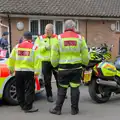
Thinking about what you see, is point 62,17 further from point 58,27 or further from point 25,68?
point 25,68

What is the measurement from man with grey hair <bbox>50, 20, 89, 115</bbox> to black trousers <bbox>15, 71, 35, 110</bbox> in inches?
23.5

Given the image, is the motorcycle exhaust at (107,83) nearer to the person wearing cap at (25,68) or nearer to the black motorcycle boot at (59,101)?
the black motorcycle boot at (59,101)

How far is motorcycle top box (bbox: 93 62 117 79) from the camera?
732 cm

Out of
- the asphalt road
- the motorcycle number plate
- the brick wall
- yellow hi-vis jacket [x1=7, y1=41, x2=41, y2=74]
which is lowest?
the asphalt road

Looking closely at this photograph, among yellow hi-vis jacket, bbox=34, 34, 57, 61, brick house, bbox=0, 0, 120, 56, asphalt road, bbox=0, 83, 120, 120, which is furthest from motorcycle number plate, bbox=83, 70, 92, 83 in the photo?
brick house, bbox=0, 0, 120, 56

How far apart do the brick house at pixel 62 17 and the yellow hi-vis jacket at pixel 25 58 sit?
10.1m

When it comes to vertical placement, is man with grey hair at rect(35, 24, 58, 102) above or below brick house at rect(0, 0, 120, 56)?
below

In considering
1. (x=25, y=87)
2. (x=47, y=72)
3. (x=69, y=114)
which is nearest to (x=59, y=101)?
(x=69, y=114)

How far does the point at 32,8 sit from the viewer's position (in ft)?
58.5

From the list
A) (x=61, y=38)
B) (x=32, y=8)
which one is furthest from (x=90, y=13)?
(x=61, y=38)

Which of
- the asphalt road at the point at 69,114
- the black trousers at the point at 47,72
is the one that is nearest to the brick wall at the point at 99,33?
the black trousers at the point at 47,72

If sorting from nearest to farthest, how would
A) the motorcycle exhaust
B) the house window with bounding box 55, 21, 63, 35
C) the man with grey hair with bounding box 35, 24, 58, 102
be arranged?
the motorcycle exhaust, the man with grey hair with bounding box 35, 24, 58, 102, the house window with bounding box 55, 21, 63, 35

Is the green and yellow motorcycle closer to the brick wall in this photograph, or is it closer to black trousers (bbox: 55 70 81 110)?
black trousers (bbox: 55 70 81 110)

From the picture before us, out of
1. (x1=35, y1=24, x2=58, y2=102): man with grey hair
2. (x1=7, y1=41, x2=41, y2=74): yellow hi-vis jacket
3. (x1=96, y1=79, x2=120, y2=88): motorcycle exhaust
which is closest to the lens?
(x1=7, y1=41, x2=41, y2=74): yellow hi-vis jacket
